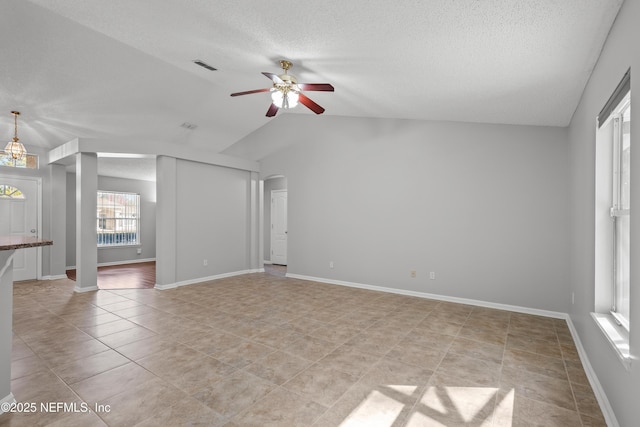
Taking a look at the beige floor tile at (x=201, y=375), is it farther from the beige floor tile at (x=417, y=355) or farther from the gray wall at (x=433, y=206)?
the gray wall at (x=433, y=206)

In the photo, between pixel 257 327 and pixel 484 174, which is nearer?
pixel 257 327

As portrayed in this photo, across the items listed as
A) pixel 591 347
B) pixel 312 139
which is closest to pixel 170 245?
pixel 312 139

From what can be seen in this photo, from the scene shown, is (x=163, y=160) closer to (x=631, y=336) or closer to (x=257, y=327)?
(x=257, y=327)

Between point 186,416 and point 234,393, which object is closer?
point 186,416

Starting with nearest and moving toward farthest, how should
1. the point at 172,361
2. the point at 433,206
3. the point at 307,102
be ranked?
1. the point at 172,361
2. the point at 307,102
3. the point at 433,206

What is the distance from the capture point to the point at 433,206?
5.02 m

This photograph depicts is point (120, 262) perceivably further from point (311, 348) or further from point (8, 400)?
point (311, 348)

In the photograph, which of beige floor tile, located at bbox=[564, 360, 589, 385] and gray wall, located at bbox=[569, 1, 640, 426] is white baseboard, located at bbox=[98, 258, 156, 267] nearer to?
beige floor tile, located at bbox=[564, 360, 589, 385]

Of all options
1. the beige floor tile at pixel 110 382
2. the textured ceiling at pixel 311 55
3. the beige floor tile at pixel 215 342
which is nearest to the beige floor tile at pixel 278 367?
the beige floor tile at pixel 215 342

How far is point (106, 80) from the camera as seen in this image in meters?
4.33

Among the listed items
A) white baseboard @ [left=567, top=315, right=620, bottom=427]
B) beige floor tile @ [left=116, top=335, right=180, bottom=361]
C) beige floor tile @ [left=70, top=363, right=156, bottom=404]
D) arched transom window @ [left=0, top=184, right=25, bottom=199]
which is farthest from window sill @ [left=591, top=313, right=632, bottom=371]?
arched transom window @ [left=0, top=184, right=25, bottom=199]

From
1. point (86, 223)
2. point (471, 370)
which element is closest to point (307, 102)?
point (471, 370)

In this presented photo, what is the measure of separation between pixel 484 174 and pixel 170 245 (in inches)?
207

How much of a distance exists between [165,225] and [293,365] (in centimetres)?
388
